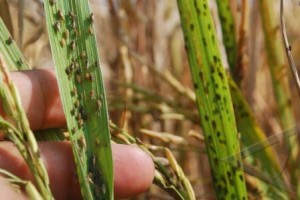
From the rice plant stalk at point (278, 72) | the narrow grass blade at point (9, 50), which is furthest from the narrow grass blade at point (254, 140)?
the narrow grass blade at point (9, 50)

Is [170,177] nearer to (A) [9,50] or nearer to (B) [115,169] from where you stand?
(B) [115,169]

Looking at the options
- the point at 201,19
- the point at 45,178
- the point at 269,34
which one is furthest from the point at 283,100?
the point at 45,178

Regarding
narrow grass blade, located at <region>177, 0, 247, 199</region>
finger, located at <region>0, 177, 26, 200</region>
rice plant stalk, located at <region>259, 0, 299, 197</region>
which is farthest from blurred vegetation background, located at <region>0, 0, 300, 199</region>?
finger, located at <region>0, 177, 26, 200</region>

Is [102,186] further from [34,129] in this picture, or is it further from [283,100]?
[283,100]

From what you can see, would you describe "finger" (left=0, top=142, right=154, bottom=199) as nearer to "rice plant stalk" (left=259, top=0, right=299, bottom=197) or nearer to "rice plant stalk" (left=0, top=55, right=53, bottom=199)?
"rice plant stalk" (left=0, top=55, right=53, bottom=199)

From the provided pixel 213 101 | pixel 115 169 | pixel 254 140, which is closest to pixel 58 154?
pixel 115 169

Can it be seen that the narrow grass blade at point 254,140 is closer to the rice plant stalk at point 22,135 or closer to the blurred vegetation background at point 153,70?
the blurred vegetation background at point 153,70

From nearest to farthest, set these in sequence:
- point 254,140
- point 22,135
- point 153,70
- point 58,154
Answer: point 22,135, point 58,154, point 254,140, point 153,70
